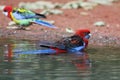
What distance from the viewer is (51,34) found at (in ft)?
46.1

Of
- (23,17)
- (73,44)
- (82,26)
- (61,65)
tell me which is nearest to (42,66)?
Answer: (61,65)

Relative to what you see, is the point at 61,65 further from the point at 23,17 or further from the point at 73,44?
the point at 23,17

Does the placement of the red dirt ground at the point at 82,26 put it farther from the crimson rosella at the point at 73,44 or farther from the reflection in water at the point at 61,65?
the reflection in water at the point at 61,65

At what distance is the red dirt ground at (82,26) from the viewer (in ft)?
44.3

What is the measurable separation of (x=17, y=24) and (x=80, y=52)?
Answer: 3.98 meters

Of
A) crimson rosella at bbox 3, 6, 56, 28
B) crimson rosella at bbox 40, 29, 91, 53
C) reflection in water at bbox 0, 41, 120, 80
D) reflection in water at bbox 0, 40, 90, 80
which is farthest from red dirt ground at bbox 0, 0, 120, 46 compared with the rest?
reflection in water at bbox 0, 40, 90, 80

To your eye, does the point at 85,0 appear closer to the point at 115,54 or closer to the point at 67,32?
the point at 67,32

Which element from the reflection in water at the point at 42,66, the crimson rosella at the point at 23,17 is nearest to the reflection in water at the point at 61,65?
the reflection in water at the point at 42,66

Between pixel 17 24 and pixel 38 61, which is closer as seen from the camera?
pixel 38 61

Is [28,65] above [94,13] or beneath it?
beneath

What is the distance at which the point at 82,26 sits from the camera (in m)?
15.3

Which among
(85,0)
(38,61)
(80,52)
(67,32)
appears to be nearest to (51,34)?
(67,32)

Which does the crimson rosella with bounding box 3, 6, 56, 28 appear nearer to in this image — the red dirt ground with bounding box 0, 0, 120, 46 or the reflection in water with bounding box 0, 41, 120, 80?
the red dirt ground with bounding box 0, 0, 120, 46

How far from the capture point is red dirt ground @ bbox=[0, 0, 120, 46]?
44.3ft
